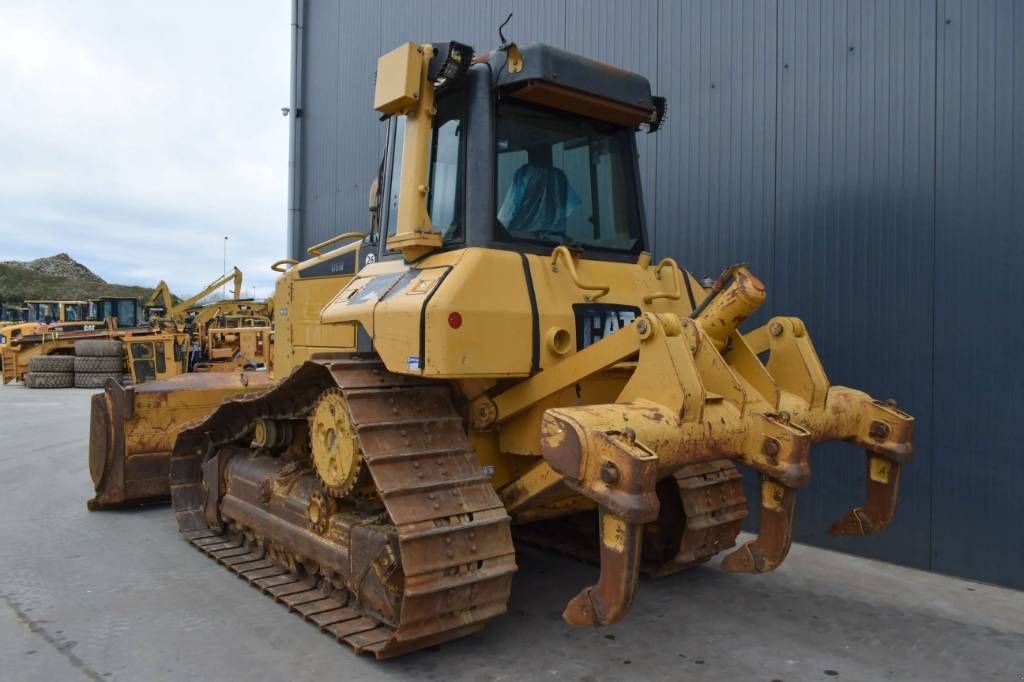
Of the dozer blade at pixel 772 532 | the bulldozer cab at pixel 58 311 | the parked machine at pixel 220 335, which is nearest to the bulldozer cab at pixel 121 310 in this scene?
the bulldozer cab at pixel 58 311

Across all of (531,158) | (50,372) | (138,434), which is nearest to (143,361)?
(50,372)

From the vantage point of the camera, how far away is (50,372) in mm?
21312

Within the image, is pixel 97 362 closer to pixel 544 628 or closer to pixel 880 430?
pixel 544 628

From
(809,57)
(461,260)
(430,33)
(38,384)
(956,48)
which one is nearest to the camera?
(461,260)

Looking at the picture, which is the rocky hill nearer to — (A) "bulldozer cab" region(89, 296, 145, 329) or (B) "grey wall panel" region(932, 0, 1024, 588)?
(A) "bulldozer cab" region(89, 296, 145, 329)

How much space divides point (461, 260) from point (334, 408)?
111 cm

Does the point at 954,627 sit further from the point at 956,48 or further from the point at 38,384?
the point at 38,384

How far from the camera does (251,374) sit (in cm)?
782

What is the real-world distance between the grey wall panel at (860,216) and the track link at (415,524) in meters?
3.29

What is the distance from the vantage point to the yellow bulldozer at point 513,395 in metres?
3.52

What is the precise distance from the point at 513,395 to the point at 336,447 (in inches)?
40.5

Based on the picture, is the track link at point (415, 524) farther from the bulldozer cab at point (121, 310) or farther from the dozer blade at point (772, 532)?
the bulldozer cab at point (121, 310)

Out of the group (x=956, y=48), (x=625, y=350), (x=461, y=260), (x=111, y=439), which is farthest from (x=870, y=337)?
(x=111, y=439)

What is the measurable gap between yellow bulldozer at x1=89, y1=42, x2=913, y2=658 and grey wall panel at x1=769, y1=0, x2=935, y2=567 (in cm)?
151
